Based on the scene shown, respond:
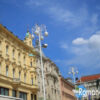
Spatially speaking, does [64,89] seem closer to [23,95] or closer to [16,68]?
[23,95]

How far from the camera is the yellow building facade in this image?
3206 cm

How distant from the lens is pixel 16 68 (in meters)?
36.2

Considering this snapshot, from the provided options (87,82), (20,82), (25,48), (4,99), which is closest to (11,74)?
(20,82)

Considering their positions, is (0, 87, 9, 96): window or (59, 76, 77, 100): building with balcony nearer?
(0, 87, 9, 96): window

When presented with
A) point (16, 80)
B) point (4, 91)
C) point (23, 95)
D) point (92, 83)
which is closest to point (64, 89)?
point (23, 95)

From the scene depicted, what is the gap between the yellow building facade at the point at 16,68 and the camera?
32.1m

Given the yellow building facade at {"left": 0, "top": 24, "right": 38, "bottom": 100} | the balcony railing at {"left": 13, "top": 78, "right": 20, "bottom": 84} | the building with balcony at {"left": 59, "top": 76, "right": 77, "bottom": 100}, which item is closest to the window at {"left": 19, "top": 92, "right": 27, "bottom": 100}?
the yellow building facade at {"left": 0, "top": 24, "right": 38, "bottom": 100}

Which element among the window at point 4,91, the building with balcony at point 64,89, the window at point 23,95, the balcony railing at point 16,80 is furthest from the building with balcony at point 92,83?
the window at point 4,91

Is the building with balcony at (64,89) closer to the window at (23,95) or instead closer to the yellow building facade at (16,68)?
the yellow building facade at (16,68)

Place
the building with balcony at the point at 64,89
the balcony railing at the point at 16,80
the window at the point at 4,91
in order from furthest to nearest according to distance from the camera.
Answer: the building with balcony at the point at 64,89
the balcony railing at the point at 16,80
the window at the point at 4,91

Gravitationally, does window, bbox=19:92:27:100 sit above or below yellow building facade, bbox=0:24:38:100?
below

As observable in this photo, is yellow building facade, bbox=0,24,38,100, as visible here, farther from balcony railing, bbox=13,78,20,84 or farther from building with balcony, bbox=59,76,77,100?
building with balcony, bbox=59,76,77,100

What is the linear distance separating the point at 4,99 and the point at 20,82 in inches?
463

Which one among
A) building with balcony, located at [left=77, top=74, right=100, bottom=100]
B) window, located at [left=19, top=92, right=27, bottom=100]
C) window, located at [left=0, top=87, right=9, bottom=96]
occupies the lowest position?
window, located at [left=19, top=92, right=27, bottom=100]
